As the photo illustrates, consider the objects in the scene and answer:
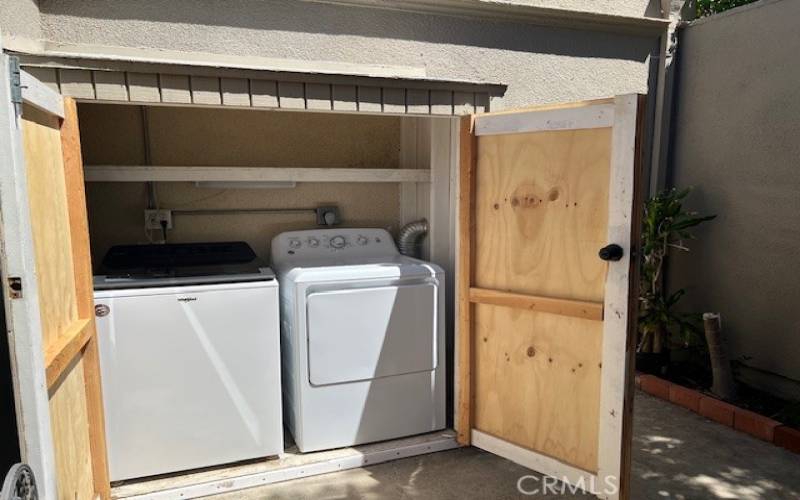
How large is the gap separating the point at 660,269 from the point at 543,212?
202 cm

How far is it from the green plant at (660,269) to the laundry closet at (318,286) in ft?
4.99

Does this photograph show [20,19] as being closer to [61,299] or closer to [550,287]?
[61,299]

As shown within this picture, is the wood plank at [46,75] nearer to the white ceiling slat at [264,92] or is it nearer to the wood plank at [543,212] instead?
the white ceiling slat at [264,92]

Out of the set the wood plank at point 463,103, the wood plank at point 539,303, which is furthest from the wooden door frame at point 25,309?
the wood plank at point 539,303

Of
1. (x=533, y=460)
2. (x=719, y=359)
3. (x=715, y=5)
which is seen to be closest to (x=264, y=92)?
(x=533, y=460)

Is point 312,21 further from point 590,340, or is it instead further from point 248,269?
point 590,340

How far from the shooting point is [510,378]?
9.28 ft

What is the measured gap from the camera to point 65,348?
1745 millimetres

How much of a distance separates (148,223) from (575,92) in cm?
281

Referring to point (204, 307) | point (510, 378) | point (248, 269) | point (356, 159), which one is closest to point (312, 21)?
point (356, 159)

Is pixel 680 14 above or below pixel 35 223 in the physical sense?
above

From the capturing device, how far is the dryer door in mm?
2787

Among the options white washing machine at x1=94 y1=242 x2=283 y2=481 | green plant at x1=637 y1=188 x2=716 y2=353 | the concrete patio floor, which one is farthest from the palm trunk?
white washing machine at x1=94 y1=242 x2=283 y2=481

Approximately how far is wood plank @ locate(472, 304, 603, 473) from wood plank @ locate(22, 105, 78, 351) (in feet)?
6.26
